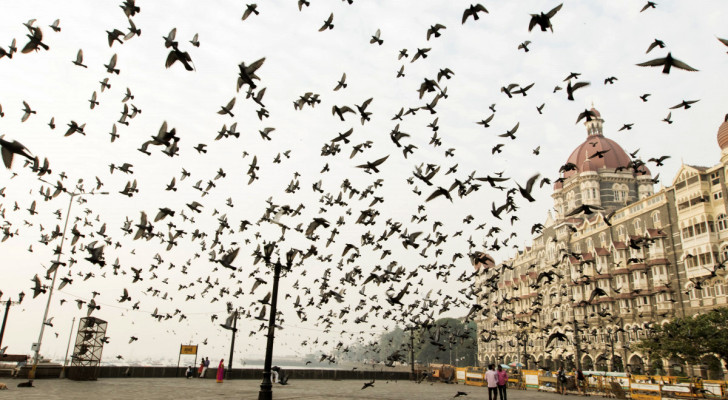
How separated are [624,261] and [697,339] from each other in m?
21.5

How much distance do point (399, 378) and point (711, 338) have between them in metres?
26.7

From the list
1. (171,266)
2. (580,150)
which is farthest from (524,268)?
(171,266)

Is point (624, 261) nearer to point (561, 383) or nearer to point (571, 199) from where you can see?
point (571, 199)

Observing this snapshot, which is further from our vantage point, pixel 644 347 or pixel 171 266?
pixel 644 347

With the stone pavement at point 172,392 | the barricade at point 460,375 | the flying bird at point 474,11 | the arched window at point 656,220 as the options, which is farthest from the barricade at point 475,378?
the flying bird at point 474,11

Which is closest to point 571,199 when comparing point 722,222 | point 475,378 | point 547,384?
point 722,222

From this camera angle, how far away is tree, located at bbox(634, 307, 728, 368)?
107 feet

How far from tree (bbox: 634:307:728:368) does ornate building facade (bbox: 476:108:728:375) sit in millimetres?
1533

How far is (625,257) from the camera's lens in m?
54.6

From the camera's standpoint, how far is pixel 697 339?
34.2 metres

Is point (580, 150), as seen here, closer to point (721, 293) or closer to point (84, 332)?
point (721, 293)

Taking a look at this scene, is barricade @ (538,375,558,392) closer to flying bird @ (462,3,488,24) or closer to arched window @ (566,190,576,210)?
flying bird @ (462,3,488,24)

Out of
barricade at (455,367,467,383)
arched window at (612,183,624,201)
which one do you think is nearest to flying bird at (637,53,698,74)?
barricade at (455,367,467,383)

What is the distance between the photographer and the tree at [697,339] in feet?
107
